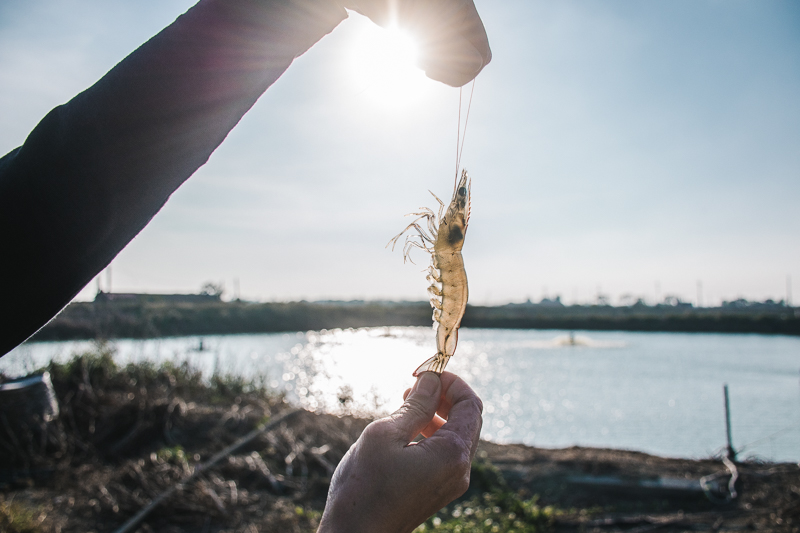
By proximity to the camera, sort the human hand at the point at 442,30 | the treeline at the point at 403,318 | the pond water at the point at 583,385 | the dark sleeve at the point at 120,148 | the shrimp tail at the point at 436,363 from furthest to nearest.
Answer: the treeline at the point at 403,318 < the pond water at the point at 583,385 < the shrimp tail at the point at 436,363 < the human hand at the point at 442,30 < the dark sleeve at the point at 120,148

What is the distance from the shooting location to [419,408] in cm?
167

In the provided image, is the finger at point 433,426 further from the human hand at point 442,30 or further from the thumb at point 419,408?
the human hand at point 442,30

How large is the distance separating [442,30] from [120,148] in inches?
39.4

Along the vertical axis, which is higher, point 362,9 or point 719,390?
point 362,9

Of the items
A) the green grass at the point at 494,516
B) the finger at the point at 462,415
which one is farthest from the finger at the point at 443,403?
the green grass at the point at 494,516

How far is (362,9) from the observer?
1294mm

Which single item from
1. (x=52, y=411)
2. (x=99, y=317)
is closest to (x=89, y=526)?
(x=52, y=411)

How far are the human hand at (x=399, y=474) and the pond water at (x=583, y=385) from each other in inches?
353

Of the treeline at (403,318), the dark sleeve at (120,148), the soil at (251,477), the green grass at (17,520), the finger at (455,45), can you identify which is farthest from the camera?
the treeline at (403,318)

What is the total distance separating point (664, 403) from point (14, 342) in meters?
20.5

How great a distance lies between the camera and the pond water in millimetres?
12273

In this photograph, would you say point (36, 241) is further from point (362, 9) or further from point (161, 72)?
point (362, 9)

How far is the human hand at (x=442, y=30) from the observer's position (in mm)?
1351

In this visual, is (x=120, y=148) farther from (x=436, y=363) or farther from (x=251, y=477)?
(x=251, y=477)
